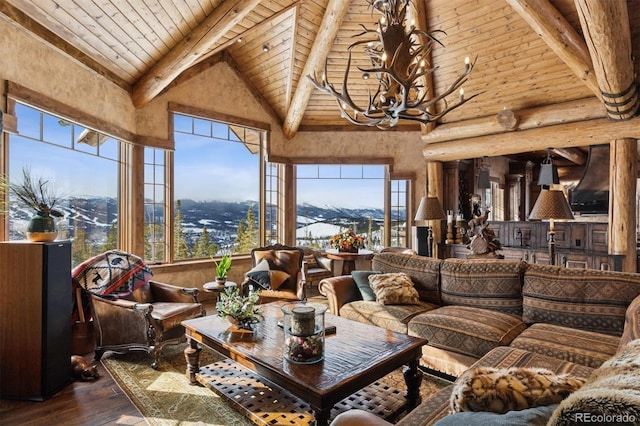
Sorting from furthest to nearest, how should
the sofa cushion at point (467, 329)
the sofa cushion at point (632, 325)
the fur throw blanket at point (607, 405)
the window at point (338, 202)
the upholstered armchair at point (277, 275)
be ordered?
the window at point (338, 202), the upholstered armchair at point (277, 275), the sofa cushion at point (467, 329), the sofa cushion at point (632, 325), the fur throw blanket at point (607, 405)

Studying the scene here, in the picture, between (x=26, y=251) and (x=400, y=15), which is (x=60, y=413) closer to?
(x=26, y=251)

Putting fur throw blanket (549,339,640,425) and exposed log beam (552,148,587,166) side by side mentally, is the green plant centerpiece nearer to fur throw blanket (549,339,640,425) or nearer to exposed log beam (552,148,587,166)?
fur throw blanket (549,339,640,425)

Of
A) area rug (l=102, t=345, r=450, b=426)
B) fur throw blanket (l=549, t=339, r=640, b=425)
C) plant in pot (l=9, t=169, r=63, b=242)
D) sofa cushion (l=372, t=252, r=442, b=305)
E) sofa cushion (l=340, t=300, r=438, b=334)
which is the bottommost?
area rug (l=102, t=345, r=450, b=426)

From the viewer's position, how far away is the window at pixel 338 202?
7.03 metres

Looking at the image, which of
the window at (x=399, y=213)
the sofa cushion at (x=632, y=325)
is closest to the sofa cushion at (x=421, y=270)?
the sofa cushion at (x=632, y=325)

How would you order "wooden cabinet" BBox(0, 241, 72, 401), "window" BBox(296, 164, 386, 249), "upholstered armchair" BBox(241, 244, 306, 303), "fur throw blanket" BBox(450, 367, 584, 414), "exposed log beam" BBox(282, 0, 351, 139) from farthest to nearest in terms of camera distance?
"window" BBox(296, 164, 386, 249)
"exposed log beam" BBox(282, 0, 351, 139)
"upholstered armchair" BBox(241, 244, 306, 303)
"wooden cabinet" BBox(0, 241, 72, 401)
"fur throw blanket" BBox(450, 367, 584, 414)

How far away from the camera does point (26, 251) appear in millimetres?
2609

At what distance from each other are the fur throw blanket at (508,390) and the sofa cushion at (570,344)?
1379 millimetres

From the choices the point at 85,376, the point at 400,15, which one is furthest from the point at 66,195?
the point at 400,15

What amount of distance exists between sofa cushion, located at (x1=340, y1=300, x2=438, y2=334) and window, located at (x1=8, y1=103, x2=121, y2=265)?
3111mm

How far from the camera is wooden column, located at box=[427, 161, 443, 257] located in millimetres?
6477

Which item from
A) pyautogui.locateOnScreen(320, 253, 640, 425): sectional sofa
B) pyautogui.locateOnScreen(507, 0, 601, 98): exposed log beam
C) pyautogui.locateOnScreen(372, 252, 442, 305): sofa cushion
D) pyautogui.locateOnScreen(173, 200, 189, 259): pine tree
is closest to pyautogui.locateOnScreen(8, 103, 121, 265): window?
pyautogui.locateOnScreen(173, 200, 189, 259): pine tree

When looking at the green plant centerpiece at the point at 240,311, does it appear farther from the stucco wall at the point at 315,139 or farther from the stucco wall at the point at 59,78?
the stucco wall at the point at 315,139

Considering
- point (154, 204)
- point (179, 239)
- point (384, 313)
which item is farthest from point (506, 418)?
point (179, 239)
